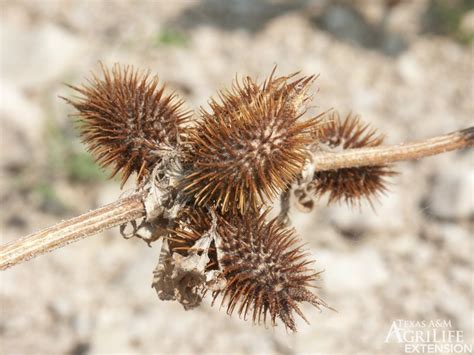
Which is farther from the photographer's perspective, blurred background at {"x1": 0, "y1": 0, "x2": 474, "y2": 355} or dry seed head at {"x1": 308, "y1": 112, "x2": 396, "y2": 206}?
blurred background at {"x1": 0, "y1": 0, "x2": 474, "y2": 355}

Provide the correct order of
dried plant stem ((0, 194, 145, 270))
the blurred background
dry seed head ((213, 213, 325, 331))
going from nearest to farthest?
dried plant stem ((0, 194, 145, 270)) < dry seed head ((213, 213, 325, 331)) < the blurred background

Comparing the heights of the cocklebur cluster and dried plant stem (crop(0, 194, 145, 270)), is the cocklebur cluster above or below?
above

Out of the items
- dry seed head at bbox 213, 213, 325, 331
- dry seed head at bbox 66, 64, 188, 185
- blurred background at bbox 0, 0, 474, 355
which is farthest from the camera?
blurred background at bbox 0, 0, 474, 355

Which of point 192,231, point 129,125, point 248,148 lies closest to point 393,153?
point 248,148

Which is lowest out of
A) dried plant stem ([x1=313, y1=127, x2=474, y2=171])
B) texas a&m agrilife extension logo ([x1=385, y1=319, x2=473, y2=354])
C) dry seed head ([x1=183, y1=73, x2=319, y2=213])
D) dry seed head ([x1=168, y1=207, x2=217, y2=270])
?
dry seed head ([x1=168, y1=207, x2=217, y2=270])

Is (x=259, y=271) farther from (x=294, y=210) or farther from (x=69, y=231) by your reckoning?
(x=294, y=210)

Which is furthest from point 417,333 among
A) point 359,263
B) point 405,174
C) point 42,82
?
point 42,82

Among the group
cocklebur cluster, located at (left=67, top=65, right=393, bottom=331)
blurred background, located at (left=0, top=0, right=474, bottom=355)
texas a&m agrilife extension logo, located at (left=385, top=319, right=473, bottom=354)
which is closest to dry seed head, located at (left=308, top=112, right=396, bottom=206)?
cocklebur cluster, located at (left=67, top=65, right=393, bottom=331)

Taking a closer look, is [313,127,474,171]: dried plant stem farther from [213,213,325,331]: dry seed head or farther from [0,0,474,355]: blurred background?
[0,0,474,355]: blurred background
